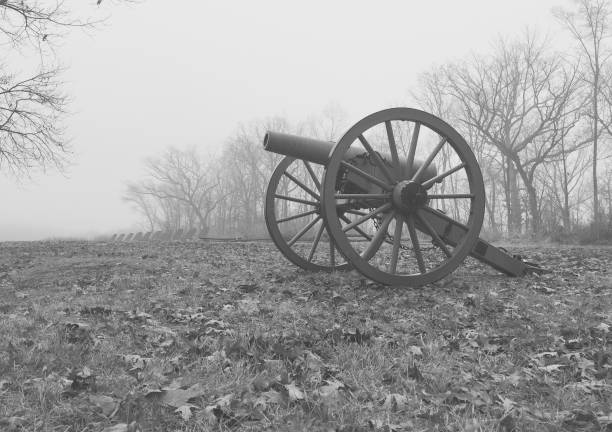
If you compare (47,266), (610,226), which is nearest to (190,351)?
(47,266)

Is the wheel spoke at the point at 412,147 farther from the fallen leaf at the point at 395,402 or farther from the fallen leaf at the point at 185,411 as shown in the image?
the fallen leaf at the point at 185,411

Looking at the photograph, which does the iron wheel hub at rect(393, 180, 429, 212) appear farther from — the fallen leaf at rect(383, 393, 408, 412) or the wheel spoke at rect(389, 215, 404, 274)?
the fallen leaf at rect(383, 393, 408, 412)

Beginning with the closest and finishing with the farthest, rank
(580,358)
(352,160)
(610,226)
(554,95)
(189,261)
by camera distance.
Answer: (580,358) → (352,160) → (189,261) → (610,226) → (554,95)

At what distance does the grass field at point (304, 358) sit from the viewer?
204 cm

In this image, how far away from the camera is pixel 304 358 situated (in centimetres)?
281

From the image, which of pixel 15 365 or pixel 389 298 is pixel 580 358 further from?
pixel 15 365

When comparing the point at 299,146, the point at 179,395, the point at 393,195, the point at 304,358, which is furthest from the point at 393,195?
the point at 179,395

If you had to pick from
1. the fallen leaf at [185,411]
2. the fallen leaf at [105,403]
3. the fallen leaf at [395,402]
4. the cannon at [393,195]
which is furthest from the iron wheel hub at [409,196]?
the fallen leaf at [105,403]

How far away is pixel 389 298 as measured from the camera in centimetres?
478

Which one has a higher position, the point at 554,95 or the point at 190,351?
the point at 554,95

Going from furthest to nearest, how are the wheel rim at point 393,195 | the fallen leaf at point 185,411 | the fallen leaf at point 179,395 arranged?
1. the wheel rim at point 393,195
2. the fallen leaf at point 179,395
3. the fallen leaf at point 185,411

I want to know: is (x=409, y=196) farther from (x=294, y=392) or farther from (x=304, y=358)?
(x=294, y=392)

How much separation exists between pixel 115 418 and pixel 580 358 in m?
2.67

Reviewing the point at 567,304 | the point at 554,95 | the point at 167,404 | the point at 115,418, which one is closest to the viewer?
the point at 115,418
